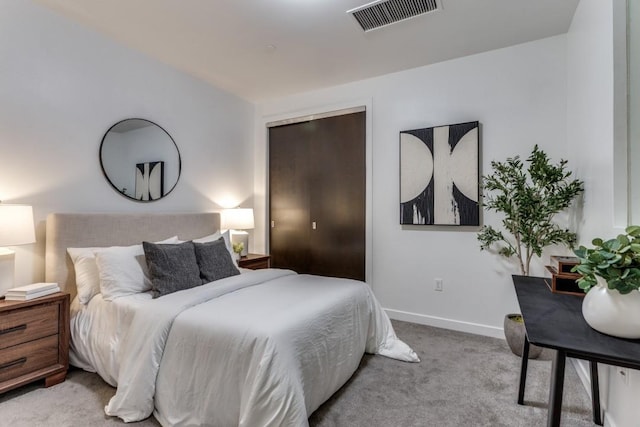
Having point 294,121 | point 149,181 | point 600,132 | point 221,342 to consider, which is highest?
point 294,121

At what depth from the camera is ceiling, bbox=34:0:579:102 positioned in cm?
238

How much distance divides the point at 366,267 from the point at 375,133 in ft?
4.97

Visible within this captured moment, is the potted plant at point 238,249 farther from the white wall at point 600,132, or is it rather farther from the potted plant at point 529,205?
the white wall at point 600,132

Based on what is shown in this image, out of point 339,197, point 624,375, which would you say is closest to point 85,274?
point 339,197

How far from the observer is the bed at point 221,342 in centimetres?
154

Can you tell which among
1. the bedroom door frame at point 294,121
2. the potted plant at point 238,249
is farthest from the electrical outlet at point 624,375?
the potted plant at point 238,249

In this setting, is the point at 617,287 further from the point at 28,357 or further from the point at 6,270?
the point at 6,270

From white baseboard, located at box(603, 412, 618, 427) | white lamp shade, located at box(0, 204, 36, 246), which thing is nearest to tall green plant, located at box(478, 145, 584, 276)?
white baseboard, located at box(603, 412, 618, 427)

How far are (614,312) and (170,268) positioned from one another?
8.02 ft

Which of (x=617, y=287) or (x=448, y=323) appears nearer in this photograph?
(x=617, y=287)

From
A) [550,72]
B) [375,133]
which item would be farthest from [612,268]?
[375,133]

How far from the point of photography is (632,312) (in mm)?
1097

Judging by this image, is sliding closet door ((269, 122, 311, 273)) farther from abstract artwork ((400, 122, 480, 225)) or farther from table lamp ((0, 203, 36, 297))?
table lamp ((0, 203, 36, 297))

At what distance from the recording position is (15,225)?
2.04 metres
